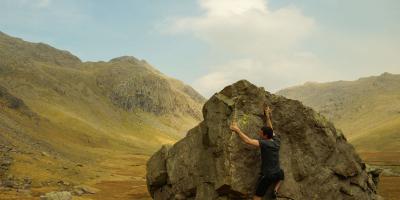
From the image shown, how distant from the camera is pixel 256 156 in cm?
2289

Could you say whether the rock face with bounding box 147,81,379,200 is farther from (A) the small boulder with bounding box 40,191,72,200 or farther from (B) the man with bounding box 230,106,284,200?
(A) the small boulder with bounding box 40,191,72,200

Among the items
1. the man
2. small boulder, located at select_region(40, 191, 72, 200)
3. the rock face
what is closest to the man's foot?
the rock face

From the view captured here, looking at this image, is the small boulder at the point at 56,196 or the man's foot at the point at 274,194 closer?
the man's foot at the point at 274,194

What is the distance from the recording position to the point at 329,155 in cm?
2648

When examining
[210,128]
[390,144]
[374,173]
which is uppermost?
[210,128]

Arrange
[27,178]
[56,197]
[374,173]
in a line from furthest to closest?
[27,178]
[56,197]
[374,173]

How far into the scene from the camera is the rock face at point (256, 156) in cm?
2286

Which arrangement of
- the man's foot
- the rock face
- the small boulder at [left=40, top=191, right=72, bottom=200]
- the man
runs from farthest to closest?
1. the small boulder at [left=40, top=191, right=72, bottom=200]
2. the rock face
3. the man's foot
4. the man

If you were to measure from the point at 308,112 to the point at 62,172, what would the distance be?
2477 inches

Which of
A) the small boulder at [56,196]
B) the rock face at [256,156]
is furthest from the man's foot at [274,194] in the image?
the small boulder at [56,196]

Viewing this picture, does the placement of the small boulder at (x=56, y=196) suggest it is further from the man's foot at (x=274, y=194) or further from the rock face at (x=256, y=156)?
the man's foot at (x=274, y=194)

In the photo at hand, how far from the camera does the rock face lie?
22.9 m

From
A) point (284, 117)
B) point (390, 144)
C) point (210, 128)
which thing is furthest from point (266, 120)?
point (390, 144)

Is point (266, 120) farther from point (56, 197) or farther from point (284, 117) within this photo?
point (56, 197)
